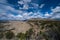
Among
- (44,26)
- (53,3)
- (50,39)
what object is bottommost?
(50,39)

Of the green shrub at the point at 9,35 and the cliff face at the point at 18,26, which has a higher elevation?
the cliff face at the point at 18,26

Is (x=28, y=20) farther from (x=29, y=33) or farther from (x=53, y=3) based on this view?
(x=53, y=3)

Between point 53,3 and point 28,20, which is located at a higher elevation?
point 53,3

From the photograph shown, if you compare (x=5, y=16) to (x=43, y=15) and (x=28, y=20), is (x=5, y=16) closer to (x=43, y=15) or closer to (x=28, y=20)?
(x=28, y=20)

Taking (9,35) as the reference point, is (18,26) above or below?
above

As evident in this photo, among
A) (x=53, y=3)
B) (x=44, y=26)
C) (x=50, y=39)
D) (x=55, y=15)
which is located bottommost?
(x=50, y=39)

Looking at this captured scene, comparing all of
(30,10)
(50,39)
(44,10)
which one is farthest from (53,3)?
(50,39)

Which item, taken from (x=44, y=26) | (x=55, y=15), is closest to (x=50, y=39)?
(x=44, y=26)

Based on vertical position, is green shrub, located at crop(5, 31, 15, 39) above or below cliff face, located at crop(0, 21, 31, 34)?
below

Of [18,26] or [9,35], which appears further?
[18,26]
